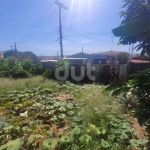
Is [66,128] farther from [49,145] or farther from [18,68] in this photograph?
[18,68]

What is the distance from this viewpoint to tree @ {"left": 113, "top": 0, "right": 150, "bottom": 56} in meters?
1.71

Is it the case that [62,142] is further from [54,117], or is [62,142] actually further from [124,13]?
[124,13]

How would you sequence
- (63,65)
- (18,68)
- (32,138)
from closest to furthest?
(32,138)
(63,65)
(18,68)

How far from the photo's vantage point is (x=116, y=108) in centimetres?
358

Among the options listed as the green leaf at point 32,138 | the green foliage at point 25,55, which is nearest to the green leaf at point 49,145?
the green leaf at point 32,138

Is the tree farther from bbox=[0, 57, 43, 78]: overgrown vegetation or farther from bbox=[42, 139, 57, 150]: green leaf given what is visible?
bbox=[0, 57, 43, 78]: overgrown vegetation

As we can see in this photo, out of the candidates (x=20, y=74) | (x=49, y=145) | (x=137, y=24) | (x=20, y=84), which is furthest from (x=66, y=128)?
(x=20, y=74)

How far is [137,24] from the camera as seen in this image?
1.72m

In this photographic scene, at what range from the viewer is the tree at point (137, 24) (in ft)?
5.61

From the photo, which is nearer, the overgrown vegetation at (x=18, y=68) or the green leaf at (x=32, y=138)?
the green leaf at (x=32, y=138)

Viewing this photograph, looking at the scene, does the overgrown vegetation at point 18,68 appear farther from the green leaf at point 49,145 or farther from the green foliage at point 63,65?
the green leaf at point 49,145

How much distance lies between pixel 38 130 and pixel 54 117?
62 cm

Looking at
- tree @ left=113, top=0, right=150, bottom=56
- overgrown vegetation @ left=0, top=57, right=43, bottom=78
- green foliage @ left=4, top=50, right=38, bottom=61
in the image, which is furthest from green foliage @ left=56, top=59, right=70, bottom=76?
tree @ left=113, top=0, right=150, bottom=56

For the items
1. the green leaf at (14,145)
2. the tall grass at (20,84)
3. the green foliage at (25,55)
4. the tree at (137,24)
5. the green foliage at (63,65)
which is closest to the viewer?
the tree at (137,24)
